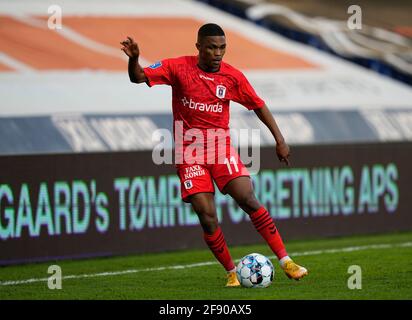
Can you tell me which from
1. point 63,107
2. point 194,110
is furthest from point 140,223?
point 194,110

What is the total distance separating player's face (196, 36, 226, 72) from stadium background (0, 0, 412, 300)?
376cm

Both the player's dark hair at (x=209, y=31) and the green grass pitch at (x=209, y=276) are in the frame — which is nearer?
the green grass pitch at (x=209, y=276)

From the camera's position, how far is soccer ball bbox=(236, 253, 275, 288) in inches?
396

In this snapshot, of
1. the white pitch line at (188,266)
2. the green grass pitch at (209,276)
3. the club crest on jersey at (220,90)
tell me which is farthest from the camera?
the white pitch line at (188,266)

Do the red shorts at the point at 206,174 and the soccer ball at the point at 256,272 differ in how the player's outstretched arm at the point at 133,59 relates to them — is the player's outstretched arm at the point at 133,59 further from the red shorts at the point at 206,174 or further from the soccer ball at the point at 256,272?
the soccer ball at the point at 256,272

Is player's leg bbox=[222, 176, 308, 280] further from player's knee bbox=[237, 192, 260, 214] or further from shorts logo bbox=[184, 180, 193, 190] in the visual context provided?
shorts logo bbox=[184, 180, 193, 190]

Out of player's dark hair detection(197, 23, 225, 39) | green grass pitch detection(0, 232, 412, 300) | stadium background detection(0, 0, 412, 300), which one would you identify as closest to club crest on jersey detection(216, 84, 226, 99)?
player's dark hair detection(197, 23, 225, 39)

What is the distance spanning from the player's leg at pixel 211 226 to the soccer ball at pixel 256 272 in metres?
0.27

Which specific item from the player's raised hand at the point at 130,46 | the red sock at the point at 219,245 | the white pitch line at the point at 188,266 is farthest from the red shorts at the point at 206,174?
the white pitch line at the point at 188,266

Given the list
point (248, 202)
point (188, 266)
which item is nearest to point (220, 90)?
point (248, 202)

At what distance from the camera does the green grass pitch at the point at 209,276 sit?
9805 mm

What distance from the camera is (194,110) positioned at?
1028cm
